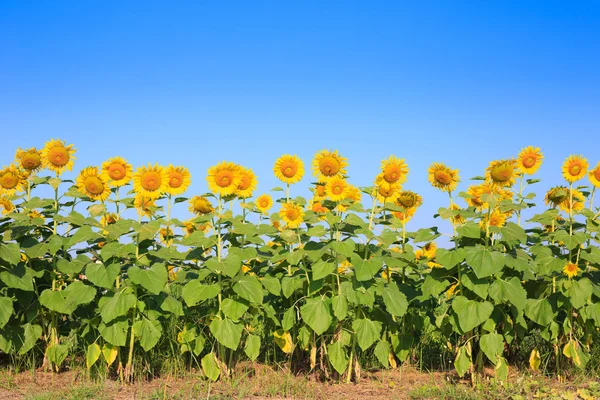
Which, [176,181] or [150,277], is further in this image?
[176,181]

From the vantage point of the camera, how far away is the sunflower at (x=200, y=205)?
6.93 meters

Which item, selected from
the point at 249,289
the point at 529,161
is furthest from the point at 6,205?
the point at 529,161

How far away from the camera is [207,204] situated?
6.93 metres

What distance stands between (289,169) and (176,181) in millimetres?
1234

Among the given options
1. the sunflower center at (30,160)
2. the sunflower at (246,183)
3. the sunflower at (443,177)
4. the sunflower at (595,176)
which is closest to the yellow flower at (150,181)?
the sunflower at (246,183)

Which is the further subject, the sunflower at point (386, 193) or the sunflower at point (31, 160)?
the sunflower at point (31, 160)

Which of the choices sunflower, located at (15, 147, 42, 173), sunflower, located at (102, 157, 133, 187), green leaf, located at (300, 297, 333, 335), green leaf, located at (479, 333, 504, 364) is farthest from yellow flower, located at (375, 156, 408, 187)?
sunflower, located at (15, 147, 42, 173)

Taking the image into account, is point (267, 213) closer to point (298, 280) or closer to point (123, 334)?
point (298, 280)

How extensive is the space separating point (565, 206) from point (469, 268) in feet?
5.21

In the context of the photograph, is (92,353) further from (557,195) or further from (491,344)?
(557,195)

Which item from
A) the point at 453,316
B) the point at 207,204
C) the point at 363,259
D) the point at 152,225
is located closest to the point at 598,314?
the point at 453,316

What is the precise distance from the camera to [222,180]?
21.2ft

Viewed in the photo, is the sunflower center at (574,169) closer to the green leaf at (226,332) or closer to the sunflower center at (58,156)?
the green leaf at (226,332)

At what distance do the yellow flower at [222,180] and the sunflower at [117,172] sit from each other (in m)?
0.95
